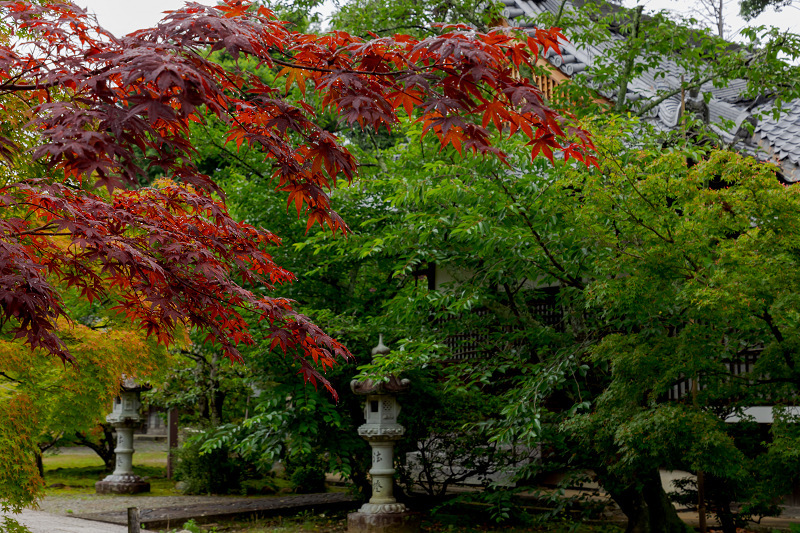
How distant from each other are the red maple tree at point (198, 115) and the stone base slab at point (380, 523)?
5666mm

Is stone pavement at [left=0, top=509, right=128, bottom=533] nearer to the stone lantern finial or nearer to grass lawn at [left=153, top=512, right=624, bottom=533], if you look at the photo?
grass lawn at [left=153, top=512, right=624, bottom=533]

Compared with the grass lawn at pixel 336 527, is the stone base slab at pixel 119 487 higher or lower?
higher

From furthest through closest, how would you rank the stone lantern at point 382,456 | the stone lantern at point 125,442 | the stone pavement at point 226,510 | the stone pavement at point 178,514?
the stone lantern at point 125,442
the stone pavement at point 226,510
the stone pavement at point 178,514
the stone lantern at point 382,456

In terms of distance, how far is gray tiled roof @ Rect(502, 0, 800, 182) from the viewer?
10.2 metres

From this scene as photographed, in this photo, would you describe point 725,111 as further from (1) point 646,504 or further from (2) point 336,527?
(2) point 336,527

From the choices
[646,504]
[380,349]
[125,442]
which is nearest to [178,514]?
[380,349]

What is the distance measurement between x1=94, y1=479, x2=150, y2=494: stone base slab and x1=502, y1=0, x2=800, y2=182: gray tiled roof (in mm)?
11412

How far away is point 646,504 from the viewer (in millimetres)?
8109

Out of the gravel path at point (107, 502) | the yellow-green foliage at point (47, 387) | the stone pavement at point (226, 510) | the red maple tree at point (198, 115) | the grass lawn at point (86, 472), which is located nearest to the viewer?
the red maple tree at point (198, 115)

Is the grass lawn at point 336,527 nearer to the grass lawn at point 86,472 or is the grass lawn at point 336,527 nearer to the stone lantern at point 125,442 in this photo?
the grass lawn at point 86,472

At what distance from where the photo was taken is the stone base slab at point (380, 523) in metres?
9.34

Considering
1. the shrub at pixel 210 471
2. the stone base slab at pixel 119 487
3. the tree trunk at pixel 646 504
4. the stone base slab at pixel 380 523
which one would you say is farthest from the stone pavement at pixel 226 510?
the tree trunk at pixel 646 504

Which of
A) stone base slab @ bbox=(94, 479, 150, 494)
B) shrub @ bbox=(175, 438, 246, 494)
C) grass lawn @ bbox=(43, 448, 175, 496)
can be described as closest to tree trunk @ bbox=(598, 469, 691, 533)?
shrub @ bbox=(175, 438, 246, 494)

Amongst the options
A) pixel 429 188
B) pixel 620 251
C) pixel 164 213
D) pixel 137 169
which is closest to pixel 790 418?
pixel 620 251
